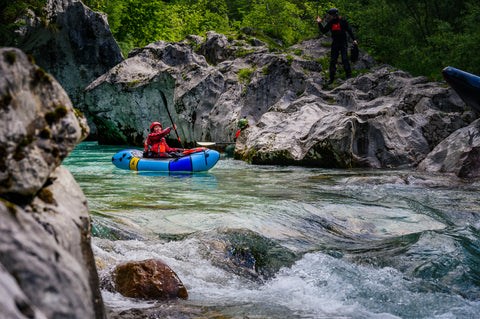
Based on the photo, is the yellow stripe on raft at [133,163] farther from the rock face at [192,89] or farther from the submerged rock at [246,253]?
the submerged rock at [246,253]

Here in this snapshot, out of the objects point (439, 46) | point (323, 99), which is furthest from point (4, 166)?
point (439, 46)

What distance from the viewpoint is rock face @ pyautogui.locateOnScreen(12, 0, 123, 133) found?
18703mm

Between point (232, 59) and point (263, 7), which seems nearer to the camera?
point (232, 59)

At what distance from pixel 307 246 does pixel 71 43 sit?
1972 centimetres

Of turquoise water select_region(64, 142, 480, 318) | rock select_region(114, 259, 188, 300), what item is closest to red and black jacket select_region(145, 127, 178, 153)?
turquoise water select_region(64, 142, 480, 318)

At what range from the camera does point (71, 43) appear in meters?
20.6

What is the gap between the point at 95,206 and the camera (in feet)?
18.3

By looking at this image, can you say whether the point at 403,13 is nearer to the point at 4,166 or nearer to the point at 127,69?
the point at 127,69

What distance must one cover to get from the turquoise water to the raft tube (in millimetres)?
2019

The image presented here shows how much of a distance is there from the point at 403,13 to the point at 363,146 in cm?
1043

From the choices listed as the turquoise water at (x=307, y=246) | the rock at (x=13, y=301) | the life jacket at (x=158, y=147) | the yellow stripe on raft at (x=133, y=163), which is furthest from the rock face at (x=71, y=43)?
the rock at (x=13, y=301)

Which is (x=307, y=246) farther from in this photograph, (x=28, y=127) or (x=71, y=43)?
(x=71, y=43)

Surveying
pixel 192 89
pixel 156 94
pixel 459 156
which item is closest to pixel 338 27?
pixel 192 89

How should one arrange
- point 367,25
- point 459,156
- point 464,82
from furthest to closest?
1. point 367,25
2. point 459,156
3. point 464,82
